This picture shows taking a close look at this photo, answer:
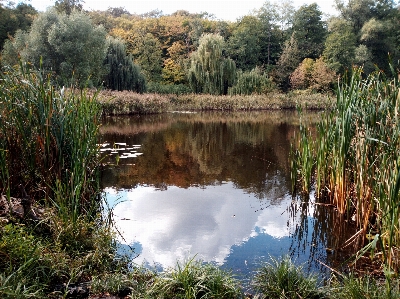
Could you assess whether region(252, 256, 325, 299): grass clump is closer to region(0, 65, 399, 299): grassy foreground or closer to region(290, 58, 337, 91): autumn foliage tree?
region(0, 65, 399, 299): grassy foreground

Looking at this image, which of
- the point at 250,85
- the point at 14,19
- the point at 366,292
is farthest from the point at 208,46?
the point at 366,292

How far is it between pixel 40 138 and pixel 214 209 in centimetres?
242

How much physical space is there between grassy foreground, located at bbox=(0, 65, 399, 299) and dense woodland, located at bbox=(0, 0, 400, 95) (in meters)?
16.3

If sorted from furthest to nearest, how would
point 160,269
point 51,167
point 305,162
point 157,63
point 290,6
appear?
1. point 290,6
2. point 157,63
3. point 305,162
4. point 51,167
5. point 160,269

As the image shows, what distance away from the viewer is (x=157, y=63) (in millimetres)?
34594

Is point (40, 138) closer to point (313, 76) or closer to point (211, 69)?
point (211, 69)

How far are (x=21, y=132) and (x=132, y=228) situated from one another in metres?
1.58

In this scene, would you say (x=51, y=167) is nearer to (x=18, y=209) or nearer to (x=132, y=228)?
(x=18, y=209)

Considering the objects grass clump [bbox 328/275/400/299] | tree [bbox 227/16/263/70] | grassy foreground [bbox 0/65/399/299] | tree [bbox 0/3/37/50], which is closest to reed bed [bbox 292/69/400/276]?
grass clump [bbox 328/275/400/299]

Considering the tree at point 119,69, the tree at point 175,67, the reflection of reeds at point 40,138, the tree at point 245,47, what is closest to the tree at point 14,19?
the tree at point 119,69

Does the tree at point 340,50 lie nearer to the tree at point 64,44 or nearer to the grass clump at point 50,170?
the tree at point 64,44

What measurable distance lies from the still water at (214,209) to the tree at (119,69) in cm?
1516

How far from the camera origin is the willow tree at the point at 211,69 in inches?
996

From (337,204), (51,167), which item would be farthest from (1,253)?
(337,204)
